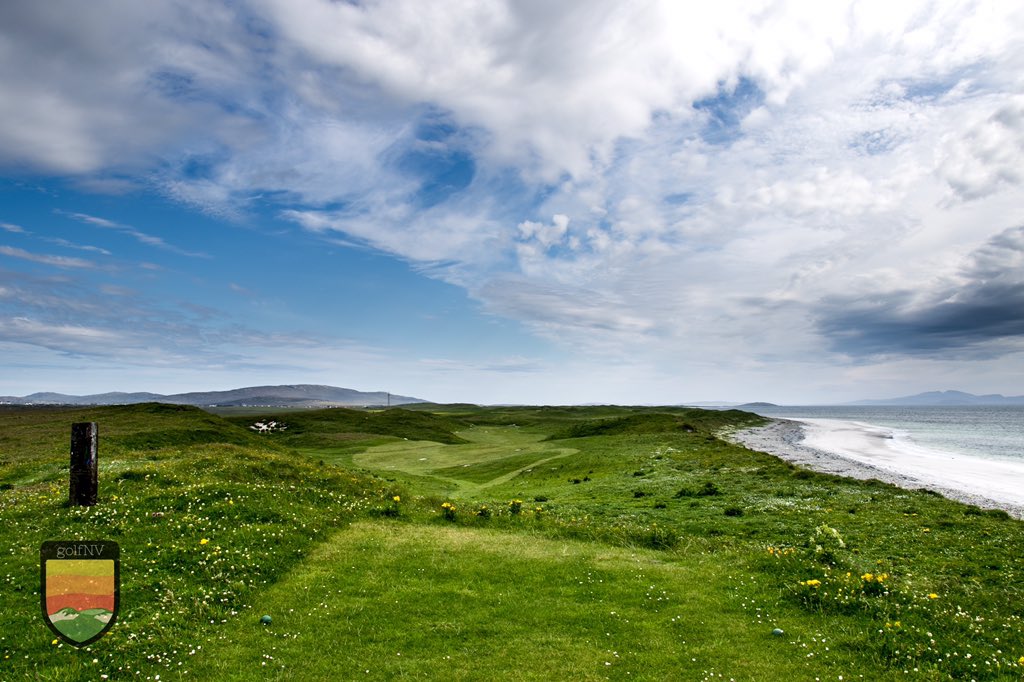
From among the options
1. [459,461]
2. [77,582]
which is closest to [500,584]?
[77,582]

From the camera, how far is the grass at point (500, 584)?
41.4 feet

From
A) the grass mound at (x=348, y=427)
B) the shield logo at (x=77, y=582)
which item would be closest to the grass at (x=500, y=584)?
the shield logo at (x=77, y=582)

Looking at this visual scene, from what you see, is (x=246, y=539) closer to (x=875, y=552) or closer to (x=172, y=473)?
(x=172, y=473)

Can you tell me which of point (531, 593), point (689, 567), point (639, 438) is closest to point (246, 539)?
point (531, 593)

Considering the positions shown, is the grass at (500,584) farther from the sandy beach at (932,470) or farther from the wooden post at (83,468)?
the sandy beach at (932,470)

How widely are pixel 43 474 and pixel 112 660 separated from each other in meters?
31.0

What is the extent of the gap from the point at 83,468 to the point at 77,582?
1681cm

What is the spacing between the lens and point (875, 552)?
2266cm

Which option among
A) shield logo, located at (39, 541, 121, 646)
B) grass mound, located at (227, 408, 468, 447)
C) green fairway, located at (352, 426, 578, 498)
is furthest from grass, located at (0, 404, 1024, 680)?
grass mound, located at (227, 408, 468, 447)

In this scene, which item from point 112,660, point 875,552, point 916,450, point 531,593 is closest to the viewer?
point 112,660

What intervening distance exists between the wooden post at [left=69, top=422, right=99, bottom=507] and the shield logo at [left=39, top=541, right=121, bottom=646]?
15806 millimetres

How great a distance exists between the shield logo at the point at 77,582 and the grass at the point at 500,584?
4.17 meters

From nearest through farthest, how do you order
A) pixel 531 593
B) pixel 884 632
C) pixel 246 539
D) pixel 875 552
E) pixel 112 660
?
pixel 112 660 < pixel 884 632 < pixel 531 593 < pixel 246 539 < pixel 875 552

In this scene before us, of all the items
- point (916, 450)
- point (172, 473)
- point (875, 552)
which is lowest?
point (916, 450)
